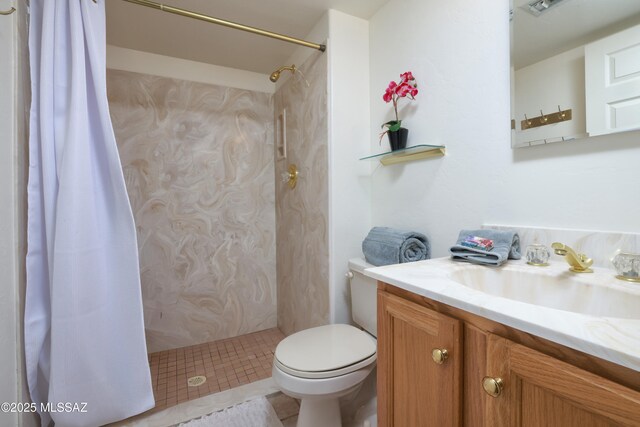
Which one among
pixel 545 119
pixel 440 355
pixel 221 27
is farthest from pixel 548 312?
pixel 221 27

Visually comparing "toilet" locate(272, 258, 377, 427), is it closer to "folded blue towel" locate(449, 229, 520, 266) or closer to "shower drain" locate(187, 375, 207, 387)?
"folded blue towel" locate(449, 229, 520, 266)

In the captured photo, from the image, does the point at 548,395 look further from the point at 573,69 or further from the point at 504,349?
the point at 573,69

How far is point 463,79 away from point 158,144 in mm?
2035

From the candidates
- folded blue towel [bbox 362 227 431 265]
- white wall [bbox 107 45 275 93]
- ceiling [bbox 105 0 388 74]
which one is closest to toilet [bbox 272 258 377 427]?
folded blue towel [bbox 362 227 431 265]

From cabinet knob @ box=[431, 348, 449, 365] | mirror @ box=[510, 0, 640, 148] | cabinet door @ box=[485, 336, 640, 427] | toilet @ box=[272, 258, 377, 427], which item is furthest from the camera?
toilet @ box=[272, 258, 377, 427]

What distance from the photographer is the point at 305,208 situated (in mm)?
1907

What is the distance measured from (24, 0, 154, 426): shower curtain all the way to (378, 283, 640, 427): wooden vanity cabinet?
1.21 meters

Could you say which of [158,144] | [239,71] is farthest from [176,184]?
[239,71]

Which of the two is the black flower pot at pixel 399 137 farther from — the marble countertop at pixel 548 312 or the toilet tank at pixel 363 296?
the marble countertop at pixel 548 312

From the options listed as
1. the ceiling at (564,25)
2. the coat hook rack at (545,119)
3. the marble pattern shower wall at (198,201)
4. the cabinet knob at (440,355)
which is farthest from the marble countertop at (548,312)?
the marble pattern shower wall at (198,201)

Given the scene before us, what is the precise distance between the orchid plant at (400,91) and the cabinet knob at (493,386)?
1.11 metres

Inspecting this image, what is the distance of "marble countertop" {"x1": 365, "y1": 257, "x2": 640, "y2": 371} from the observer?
396 millimetres

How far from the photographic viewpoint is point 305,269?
6.34 feet

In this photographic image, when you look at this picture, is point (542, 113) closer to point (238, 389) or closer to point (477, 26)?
point (477, 26)
